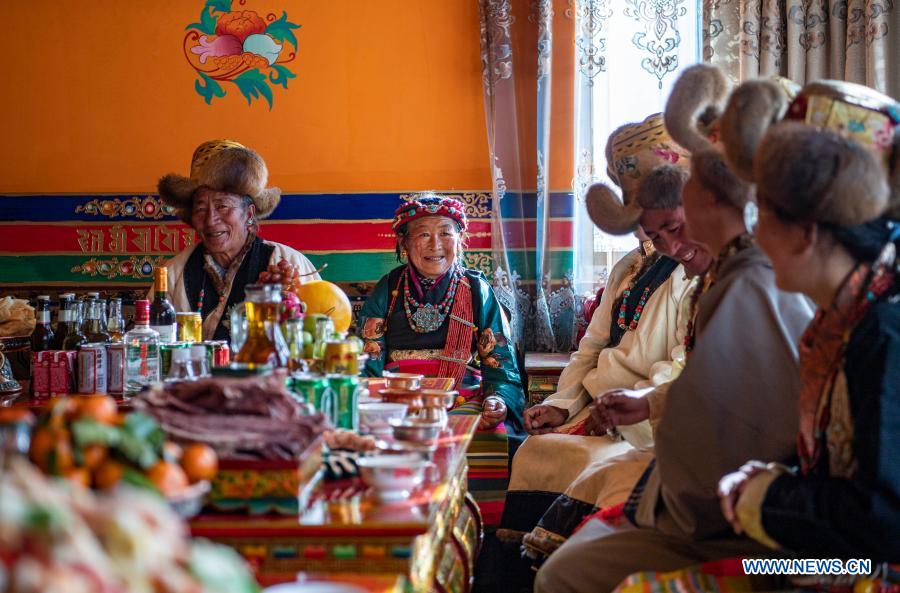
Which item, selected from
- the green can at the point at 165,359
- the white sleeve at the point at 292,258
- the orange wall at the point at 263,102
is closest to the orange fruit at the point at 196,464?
the green can at the point at 165,359

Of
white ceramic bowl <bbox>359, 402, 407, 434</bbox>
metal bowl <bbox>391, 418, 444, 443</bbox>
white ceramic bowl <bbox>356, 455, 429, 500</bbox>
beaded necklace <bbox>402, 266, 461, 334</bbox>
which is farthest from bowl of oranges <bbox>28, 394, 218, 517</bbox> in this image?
beaded necklace <bbox>402, 266, 461, 334</bbox>

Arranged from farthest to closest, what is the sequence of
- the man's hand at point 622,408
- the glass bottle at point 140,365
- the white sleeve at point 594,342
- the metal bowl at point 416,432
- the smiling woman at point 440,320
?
1. the smiling woman at point 440,320
2. the white sleeve at point 594,342
3. the glass bottle at point 140,365
4. the man's hand at point 622,408
5. the metal bowl at point 416,432

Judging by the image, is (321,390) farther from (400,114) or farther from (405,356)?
(400,114)

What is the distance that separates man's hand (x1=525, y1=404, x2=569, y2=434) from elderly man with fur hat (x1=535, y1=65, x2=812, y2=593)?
1368mm

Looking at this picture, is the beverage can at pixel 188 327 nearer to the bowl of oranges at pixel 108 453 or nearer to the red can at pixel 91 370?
the red can at pixel 91 370

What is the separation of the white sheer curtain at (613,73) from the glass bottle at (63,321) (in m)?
2.75

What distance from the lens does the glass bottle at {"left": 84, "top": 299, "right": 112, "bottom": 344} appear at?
3.12 metres

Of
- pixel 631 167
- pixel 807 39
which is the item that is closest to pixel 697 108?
pixel 631 167

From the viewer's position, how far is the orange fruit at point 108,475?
119 centimetres

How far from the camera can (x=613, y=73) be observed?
492cm

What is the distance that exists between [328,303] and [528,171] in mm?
2427

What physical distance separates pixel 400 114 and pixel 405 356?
1.74m

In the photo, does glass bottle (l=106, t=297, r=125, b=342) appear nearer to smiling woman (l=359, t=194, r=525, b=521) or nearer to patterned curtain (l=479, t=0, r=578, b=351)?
smiling woman (l=359, t=194, r=525, b=521)

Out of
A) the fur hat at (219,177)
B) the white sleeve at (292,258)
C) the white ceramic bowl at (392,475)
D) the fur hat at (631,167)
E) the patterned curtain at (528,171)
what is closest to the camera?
the white ceramic bowl at (392,475)
